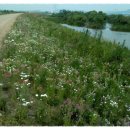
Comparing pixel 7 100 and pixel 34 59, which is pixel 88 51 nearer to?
pixel 34 59

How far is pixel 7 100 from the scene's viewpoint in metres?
7.76

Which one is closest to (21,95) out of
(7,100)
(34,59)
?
(7,100)

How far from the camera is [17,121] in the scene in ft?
21.6

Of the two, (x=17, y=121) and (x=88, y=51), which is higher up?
(x=17, y=121)

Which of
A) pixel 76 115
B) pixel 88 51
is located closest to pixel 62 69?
pixel 76 115

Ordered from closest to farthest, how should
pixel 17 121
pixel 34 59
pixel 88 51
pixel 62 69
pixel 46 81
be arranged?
pixel 17 121 → pixel 46 81 → pixel 62 69 → pixel 34 59 → pixel 88 51

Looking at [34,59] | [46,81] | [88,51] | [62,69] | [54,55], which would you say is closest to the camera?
[46,81]

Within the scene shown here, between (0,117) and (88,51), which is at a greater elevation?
(0,117)

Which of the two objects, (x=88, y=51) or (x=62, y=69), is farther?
(x=88, y=51)

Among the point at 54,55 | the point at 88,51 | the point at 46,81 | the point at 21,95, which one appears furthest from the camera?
the point at 88,51

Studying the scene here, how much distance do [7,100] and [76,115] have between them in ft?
5.30

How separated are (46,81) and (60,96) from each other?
131 centimetres

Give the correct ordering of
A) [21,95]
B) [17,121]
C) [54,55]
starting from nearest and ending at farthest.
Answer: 1. [17,121]
2. [21,95]
3. [54,55]

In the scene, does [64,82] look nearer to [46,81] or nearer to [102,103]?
[46,81]
